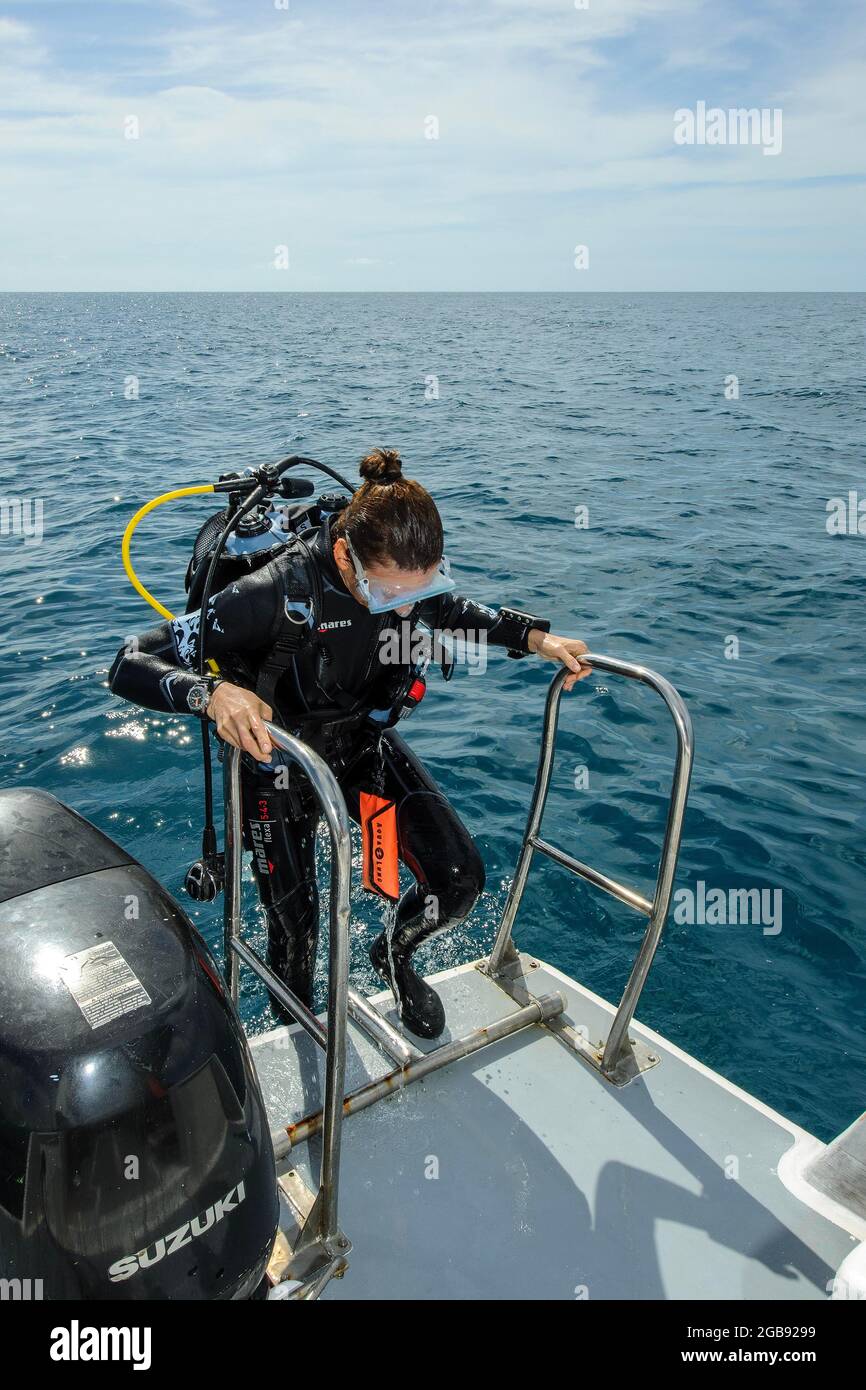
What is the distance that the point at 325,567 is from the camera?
2.88 m

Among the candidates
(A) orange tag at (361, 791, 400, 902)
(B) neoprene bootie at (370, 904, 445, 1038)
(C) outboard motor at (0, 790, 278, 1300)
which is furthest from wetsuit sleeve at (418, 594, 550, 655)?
(C) outboard motor at (0, 790, 278, 1300)

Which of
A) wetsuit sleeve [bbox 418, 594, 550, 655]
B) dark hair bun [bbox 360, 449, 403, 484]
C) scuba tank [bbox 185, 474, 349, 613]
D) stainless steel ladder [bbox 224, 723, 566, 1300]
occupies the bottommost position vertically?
stainless steel ladder [bbox 224, 723, 566, 1300]

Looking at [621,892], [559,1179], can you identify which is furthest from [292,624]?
[559,1179]

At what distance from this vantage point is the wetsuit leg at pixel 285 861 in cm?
294

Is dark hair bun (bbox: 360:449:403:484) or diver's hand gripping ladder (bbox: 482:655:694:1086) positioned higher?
dark hair bun (bbox: 360:449:403:484)

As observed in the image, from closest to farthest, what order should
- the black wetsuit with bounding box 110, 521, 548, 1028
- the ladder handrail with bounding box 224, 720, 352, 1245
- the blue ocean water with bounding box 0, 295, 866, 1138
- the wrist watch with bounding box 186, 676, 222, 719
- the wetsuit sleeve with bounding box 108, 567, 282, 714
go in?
1. the ladder handrail with bounding box 224, 720, 352, 1245
2. the wrist watch with bounding box 186, 676, 222, 719
3. the wetsuit sleeve with bounding box 108, 567, 282, 714
4. the black wetsuit with bounding box 110, 521, 548, 1028
5. the blue ocean water with bounding box 0, 295, 866, 1138

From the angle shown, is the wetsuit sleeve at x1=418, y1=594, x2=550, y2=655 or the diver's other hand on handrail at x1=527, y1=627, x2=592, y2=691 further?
the wetsuit sleeve at x1=418, y1=594, x2=550, y2=655

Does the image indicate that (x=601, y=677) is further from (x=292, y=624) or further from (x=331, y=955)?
(x=331, y=955)

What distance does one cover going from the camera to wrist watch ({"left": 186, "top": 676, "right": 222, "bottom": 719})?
7.70 ft

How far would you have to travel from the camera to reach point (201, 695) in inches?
92.9

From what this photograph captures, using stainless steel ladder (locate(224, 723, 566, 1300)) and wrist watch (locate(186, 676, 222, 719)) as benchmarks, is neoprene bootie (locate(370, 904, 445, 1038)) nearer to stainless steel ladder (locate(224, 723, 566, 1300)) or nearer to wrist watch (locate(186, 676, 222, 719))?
stainless steel ladder (locate(224, 723, 566, 1300))

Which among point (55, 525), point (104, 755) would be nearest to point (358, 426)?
point (55, 525)

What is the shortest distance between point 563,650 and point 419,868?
2.84 feet
